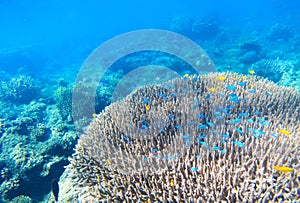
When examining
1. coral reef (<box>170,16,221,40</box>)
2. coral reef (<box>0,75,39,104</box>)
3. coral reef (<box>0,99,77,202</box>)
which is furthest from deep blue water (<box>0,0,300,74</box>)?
coral reef (<box>0,99,77,202</box>)

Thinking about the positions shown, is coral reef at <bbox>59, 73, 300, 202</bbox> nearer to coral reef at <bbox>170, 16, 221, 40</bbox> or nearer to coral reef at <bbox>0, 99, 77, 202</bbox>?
coral reef at <bbox>0, 99, 77, 202</bbox>

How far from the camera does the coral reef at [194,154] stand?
8.84ft

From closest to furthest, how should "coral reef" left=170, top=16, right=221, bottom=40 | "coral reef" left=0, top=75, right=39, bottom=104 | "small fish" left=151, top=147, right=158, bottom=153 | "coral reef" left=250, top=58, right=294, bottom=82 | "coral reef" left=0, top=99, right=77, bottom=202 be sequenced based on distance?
"small fish" left=151, top=147, right=158, bottom=153 < "coral reef" left=0, top=99, right=77, bottom=202 < "coral reef" left=250, top=58, right=294, bottom=82 < "coral reef" left=0, top=75, right=39, bottom=104 < "coral reef" left=170, top=16, right=221, bottom=40

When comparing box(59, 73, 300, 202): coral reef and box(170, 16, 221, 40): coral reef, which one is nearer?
box(59, 73, 300, 202): coral reef

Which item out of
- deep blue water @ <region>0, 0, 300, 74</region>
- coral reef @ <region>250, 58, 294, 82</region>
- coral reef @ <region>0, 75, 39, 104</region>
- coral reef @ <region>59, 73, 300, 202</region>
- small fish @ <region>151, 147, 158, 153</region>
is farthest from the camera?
deep blue water @ <region>0, 0, 300, 74</region>

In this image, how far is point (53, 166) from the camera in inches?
241

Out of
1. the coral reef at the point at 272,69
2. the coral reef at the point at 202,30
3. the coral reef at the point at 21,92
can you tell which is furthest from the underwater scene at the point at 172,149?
the coral reef at the point at 202,30

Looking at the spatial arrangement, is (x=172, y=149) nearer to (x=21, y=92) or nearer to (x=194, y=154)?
(x=194, y=154)

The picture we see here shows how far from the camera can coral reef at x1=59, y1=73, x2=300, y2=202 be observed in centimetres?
269

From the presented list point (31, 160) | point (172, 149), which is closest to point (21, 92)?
point (31, 160)

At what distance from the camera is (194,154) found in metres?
3.14

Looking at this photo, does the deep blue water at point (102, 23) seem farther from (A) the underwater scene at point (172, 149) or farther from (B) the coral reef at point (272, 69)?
(A) the underwater scene at point (172, 149)

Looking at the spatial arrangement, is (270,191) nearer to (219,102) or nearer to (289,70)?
(219,102)

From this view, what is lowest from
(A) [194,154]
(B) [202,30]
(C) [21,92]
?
(A) [194,154]
